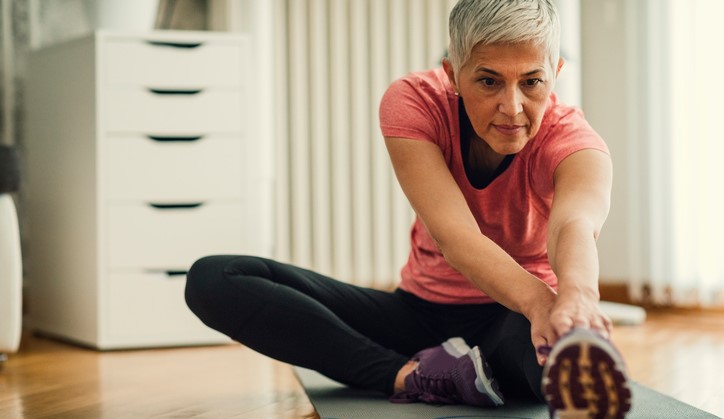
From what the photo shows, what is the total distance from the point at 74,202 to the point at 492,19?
1.49 m

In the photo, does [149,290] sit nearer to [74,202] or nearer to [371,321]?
→ [74,202]

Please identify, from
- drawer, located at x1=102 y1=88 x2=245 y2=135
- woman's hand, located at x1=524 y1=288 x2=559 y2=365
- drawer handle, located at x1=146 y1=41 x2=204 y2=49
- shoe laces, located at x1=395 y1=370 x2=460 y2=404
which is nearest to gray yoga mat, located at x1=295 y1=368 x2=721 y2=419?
shoe laces, located at x1=395 y1=370 x2=460 y2=404

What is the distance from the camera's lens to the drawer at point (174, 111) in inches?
88.8

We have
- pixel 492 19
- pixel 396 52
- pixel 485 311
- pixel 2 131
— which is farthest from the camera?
pixel 396 52

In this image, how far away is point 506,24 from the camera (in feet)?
3.84

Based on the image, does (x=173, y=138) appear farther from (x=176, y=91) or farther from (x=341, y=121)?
(x=341, y=121)

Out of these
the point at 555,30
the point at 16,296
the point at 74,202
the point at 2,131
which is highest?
the point at 555,30

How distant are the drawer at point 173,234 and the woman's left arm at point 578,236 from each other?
1.21 metres

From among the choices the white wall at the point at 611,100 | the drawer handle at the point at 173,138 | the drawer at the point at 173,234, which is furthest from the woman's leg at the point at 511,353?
the white wall at the point at 611,100

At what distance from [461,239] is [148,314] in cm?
129

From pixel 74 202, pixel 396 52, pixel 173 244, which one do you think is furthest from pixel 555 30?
pixel 396 52

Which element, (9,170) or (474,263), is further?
(9,170)

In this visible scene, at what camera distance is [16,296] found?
2.00 metres

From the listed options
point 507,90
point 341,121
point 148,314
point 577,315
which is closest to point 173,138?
point 148,314
